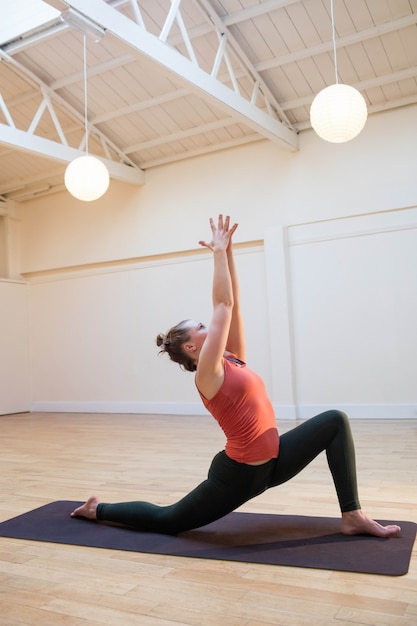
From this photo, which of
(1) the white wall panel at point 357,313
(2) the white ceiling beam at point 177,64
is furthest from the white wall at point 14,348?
(2) the white ceiling beam at point 177,64

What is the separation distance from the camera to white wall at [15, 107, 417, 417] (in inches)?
226

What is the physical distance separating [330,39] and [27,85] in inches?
132

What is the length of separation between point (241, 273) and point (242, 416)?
480 cm

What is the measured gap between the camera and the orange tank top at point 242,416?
189 cm

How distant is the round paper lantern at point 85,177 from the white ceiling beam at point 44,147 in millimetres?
1465

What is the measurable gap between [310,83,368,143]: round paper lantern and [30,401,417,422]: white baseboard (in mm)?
3027

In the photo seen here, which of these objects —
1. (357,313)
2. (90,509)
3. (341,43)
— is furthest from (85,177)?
(357,313)

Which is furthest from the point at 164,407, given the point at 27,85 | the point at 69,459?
the point at 27,85

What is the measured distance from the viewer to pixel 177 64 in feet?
14.9

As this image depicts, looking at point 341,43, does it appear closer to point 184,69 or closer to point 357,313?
point 184,69

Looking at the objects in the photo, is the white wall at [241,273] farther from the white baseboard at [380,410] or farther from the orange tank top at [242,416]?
the orange tank top at [242,416]

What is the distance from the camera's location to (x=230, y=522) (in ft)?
7.57

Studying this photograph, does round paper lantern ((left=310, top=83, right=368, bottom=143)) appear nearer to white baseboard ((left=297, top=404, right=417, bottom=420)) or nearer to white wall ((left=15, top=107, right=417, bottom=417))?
white wall ((left=15, top=107, right=417, bottom=417))

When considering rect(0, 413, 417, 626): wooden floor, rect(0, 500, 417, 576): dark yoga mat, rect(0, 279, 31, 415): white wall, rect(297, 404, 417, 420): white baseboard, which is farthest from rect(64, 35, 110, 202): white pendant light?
rect(0, 279, 31, 415): white wall
